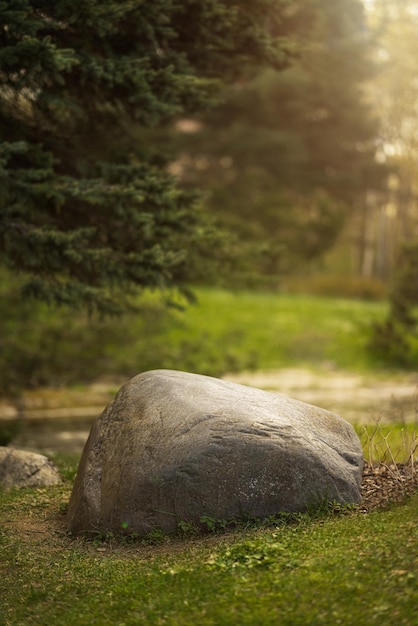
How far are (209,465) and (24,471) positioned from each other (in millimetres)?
2570

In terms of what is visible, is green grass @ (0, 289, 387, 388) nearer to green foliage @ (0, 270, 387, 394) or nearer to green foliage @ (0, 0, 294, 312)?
green foliage @ (0, 270, 387, 394)

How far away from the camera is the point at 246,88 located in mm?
27422

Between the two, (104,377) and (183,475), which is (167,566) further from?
(104,377)

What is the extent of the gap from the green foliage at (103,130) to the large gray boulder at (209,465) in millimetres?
2541

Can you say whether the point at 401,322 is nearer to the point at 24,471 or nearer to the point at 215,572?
the point at 24,471

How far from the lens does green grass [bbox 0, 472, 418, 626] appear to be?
13.6 ft

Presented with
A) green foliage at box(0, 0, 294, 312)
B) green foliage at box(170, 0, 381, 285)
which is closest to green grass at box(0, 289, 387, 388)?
green foliage at box(0, 0, 294, 312)

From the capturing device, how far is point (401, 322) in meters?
18.9

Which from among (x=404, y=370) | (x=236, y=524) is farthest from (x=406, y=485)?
(x=404, y=370)

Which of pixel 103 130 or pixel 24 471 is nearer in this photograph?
→ pixel 24 471

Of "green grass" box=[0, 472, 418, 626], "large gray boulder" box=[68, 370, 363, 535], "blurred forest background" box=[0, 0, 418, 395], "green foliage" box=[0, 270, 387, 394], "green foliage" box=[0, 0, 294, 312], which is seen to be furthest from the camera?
"green foliage" box=[0, 270, 387, 394]

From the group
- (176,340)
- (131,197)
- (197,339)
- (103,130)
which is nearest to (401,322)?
(197,339)

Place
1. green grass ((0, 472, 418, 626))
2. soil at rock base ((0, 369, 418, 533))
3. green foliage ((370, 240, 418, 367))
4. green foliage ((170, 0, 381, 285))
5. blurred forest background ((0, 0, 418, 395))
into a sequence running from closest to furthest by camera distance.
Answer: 1. green grass ((0, 472, 418, 626))
2. blurred forest background ((0, 0, 418, 395))
3. soil at rock base ((0, 369, 418, 533))
4. green foliage ((370, 240, 418, 367))
5. green foliage ((170, 0, 381, 285))

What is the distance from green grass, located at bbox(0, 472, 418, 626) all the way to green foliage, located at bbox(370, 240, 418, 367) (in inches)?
539
